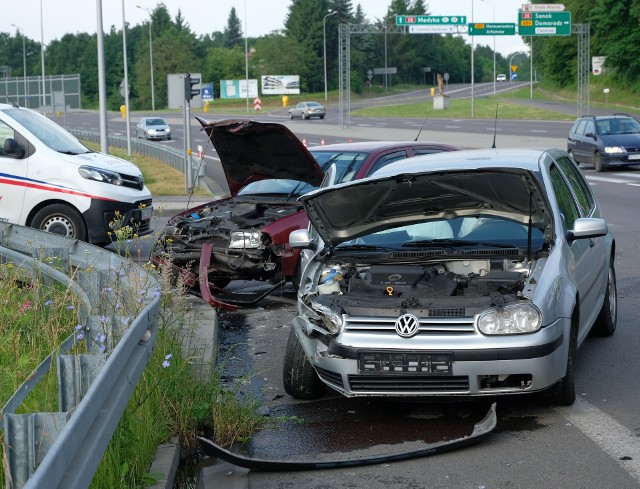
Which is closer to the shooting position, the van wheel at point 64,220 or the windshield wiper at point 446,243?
the windshield wiper at point 446,243

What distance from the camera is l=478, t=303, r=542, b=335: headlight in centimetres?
620

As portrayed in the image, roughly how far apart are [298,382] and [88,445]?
331cm

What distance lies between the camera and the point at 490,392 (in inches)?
247

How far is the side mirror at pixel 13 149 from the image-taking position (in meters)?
13.8

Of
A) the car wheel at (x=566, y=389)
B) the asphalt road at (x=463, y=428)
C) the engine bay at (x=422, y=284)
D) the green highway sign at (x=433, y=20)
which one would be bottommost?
the asphalt road at (x=463, y=428)

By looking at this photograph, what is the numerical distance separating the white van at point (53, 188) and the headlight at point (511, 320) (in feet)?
27.4

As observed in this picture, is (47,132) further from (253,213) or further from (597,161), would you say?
(597,161)

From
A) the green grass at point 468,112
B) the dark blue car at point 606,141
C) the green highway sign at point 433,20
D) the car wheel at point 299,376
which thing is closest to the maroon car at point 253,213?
the car wheel at point 299,376

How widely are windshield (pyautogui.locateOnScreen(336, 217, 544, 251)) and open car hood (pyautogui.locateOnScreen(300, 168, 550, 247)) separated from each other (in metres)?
0.06

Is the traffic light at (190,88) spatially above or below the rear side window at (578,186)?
above

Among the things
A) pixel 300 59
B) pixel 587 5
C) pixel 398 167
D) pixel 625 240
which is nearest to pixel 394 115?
pixel 587 5

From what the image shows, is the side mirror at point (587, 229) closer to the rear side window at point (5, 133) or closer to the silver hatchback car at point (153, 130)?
the rear side window at point (5, 133)

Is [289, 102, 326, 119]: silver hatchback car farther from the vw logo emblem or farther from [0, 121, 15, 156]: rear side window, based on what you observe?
the vw logo emblem

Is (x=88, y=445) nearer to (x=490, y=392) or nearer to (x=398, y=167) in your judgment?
(x=490, y=392)
